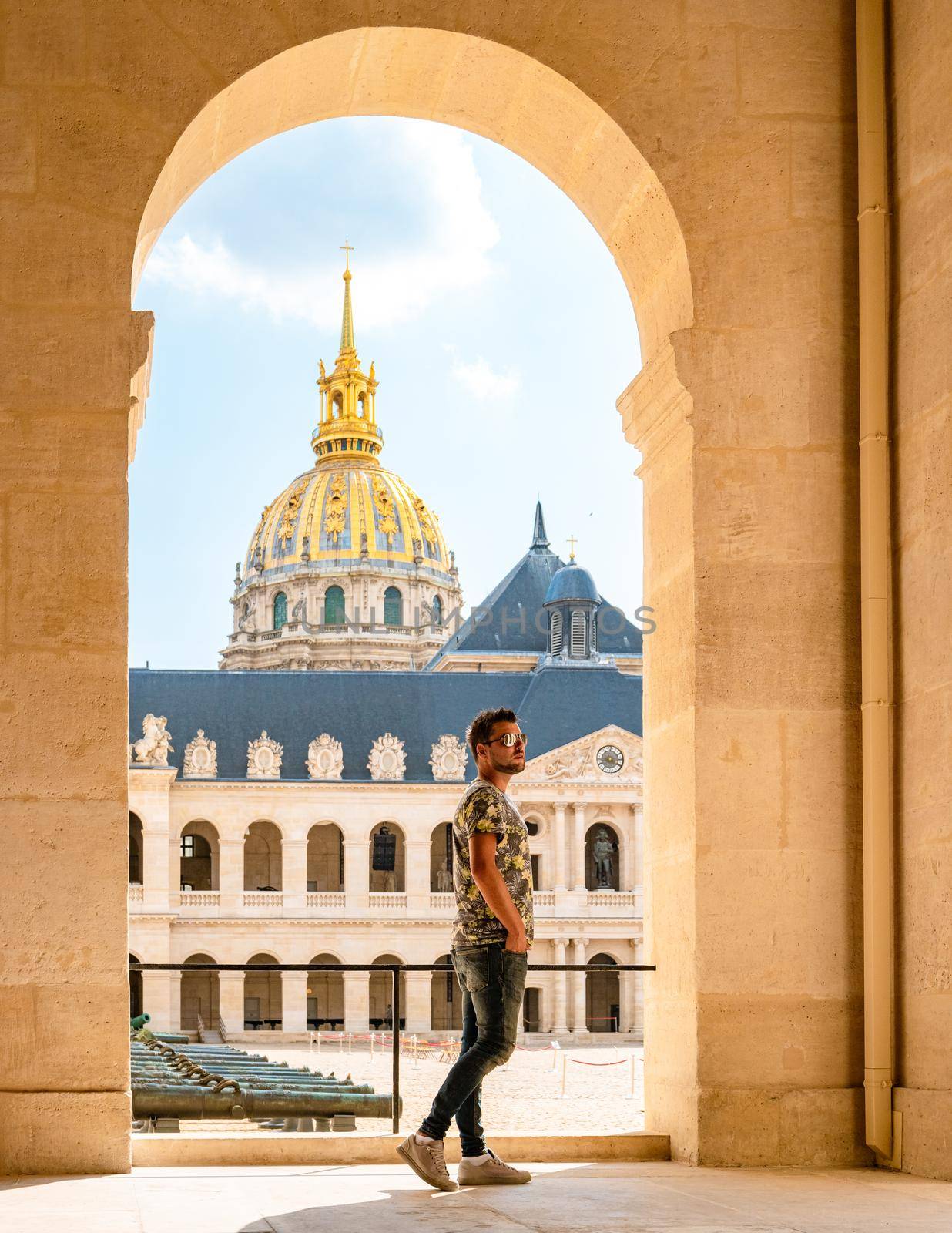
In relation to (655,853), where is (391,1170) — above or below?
below

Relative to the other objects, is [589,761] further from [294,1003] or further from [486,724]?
[486,724]

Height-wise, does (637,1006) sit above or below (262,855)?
below

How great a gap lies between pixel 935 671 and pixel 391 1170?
91.3 inches

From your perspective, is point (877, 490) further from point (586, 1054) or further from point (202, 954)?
point (202, 954)

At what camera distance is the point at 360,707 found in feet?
226

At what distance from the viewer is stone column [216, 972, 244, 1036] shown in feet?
208

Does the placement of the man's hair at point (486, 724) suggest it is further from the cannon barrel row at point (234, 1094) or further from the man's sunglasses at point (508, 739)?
the cannon barrel row at point (234, 1094)

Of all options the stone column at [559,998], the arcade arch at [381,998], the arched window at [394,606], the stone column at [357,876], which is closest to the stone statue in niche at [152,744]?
the stone column at [357,876]

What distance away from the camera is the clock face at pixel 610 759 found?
6619cm

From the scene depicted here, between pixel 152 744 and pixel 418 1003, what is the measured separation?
13563 millimetres

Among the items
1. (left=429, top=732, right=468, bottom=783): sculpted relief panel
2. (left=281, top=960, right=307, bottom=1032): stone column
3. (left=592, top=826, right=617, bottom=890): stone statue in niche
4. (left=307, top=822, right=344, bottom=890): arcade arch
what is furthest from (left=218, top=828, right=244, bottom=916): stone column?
(left=592, top=826, right=617, bottom=890): stone statue in niche

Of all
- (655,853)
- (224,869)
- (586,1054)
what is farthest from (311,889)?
(655,853)

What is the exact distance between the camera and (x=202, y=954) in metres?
65.7

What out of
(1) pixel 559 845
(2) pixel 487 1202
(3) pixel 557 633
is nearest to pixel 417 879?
(1) pixel 559 845
